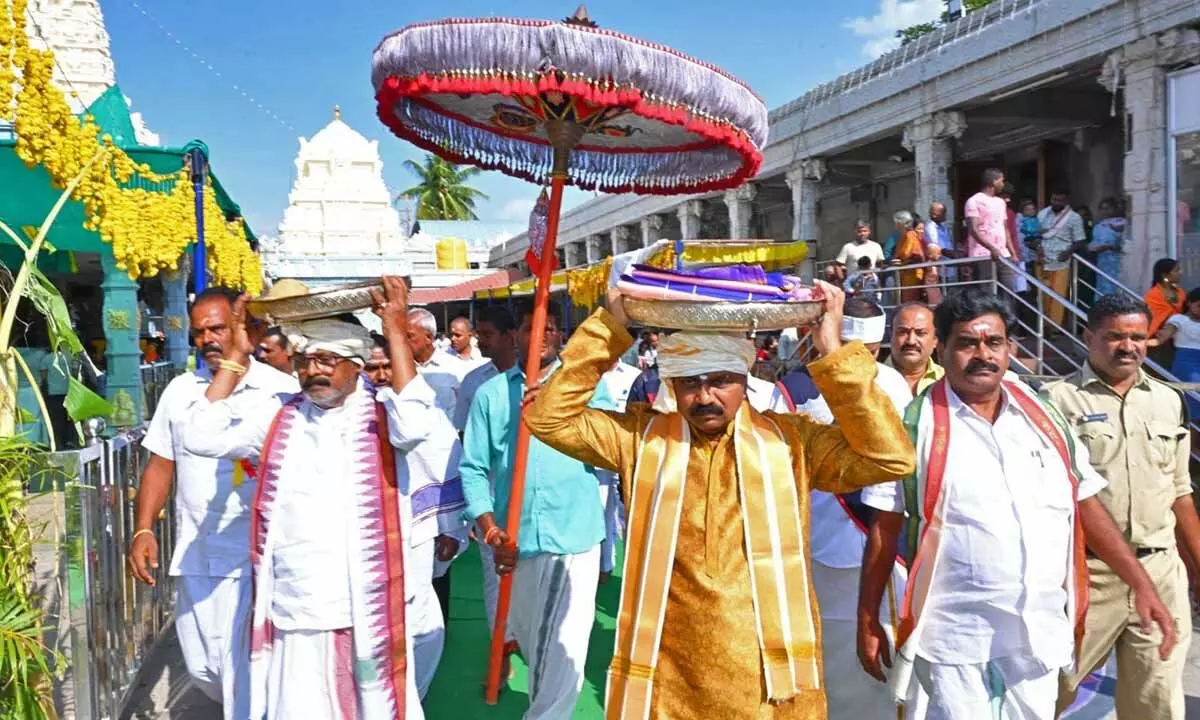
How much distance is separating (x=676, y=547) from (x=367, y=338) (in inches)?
47.8

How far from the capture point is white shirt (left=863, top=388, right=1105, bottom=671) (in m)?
2.50

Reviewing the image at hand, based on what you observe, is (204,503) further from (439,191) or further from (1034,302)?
(439,191)

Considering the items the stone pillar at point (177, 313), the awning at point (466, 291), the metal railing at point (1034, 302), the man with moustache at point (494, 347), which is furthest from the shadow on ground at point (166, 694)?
the awning at point (466, 291)

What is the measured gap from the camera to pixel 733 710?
7.48 feet

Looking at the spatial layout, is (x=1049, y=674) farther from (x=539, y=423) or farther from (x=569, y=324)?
(x=569, y=324)

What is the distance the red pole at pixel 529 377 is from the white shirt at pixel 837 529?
1.06m

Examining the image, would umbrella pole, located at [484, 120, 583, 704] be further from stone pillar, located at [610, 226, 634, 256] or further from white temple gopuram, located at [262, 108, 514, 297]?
white temple gopuram, located at [262, 108, 514, 297]

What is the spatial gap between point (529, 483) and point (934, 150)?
29.3 feet

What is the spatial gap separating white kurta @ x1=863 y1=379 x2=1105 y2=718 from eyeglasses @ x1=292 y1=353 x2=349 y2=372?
185cm

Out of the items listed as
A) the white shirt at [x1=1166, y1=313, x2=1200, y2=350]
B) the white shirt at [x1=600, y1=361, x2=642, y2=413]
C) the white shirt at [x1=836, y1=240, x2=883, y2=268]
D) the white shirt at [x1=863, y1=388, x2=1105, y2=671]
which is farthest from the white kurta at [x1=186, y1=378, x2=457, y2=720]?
the white shirt at [x1=836, y1=240, x2=883, y2=268]

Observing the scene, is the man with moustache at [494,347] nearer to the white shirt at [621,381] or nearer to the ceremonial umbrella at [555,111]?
the ceremonial umbrella at [555,111]

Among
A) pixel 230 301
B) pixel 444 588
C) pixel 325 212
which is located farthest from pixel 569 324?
pixel 325 212

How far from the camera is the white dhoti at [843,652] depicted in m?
3.48

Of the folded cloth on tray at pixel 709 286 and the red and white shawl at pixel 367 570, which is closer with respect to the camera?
the folded cloth on tray at pixel 709 286
